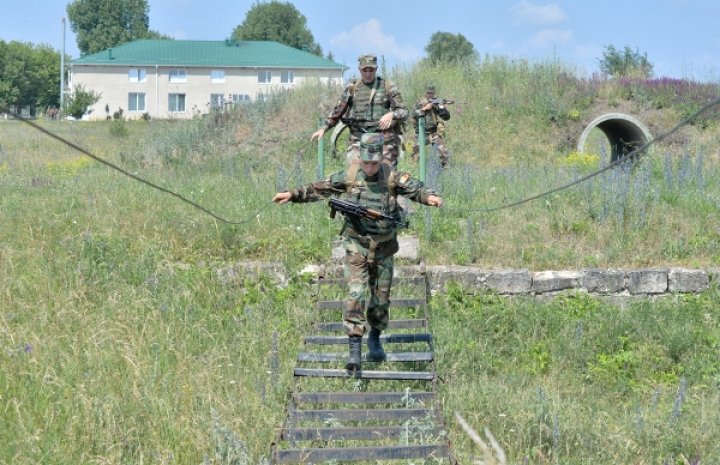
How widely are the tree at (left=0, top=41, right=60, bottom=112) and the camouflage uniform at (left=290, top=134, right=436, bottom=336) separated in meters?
70.5

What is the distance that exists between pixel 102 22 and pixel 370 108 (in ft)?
291

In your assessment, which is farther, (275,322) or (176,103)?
(176,103)

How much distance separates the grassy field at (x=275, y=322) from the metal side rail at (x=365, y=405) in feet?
0.79

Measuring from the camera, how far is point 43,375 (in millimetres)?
7340

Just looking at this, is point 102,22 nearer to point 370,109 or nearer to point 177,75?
point 177,75

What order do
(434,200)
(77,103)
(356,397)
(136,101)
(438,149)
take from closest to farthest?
(356,397) < (434,200) < (438,149) < (77,103) < (136,101)

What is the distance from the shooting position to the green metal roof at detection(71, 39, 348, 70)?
63062 millimetres

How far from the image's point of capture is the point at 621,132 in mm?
23453

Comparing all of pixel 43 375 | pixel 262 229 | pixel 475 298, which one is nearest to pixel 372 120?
pixel 262 229

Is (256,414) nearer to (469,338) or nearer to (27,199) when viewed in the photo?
(469,338)

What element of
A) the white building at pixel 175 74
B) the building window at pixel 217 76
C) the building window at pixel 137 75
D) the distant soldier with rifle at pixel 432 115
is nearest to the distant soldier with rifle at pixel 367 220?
the distant soldier with rifle at pixel 432 115

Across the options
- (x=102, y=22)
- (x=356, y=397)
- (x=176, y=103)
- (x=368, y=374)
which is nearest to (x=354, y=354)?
(x=368, y=374)

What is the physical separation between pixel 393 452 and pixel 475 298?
4.14 m

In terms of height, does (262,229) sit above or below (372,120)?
below
